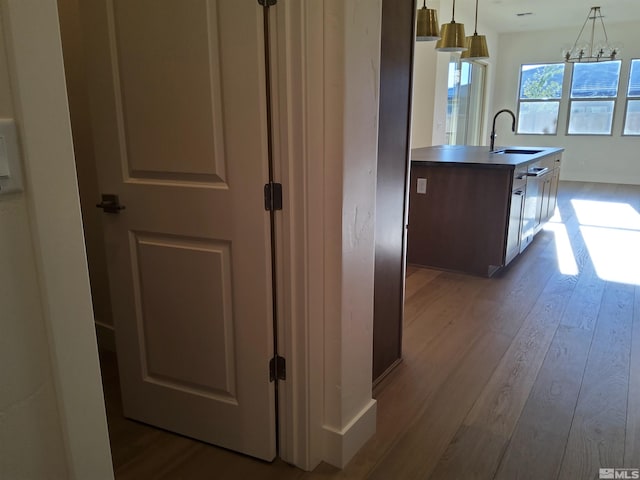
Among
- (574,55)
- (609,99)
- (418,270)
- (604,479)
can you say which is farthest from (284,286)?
(609,99)

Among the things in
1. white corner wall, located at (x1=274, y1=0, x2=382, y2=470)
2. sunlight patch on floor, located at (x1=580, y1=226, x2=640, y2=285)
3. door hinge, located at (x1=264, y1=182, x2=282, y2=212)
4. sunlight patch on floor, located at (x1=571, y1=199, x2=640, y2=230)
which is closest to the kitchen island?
sunlight patch on floor, located at (x1=580, y1=226, x2=640, y2=285)

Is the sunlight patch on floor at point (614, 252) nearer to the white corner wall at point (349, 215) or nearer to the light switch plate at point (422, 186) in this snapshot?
the light switch plate at point (422, 186)

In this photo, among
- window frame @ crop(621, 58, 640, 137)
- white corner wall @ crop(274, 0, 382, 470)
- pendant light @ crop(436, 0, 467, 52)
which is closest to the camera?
white corner wall @ crop(274, 0, 382, 470)

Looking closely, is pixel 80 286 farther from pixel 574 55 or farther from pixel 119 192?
pixel 574 55

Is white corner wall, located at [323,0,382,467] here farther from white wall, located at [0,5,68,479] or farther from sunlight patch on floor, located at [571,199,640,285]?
sunlight patch on floor, located at [571,199,640,285]

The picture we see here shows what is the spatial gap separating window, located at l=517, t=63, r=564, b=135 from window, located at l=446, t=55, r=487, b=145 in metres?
0.91

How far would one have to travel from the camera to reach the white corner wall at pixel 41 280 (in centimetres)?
78

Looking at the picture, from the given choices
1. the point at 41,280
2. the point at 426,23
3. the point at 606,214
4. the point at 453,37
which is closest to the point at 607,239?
the point at 606,214

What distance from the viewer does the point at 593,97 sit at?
911cm

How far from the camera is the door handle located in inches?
71.0

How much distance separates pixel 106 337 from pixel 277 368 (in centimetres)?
138

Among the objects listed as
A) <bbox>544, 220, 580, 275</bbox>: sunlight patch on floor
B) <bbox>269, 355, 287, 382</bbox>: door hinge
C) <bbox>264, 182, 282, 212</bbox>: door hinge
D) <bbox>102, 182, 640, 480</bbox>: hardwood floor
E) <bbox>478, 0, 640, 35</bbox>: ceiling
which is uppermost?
<bbox>478, 0, 640, 35</bbox>: ceiling

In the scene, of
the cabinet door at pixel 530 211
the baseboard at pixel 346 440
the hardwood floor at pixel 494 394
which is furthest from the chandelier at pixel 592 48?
the baseboard at pixel 346 440

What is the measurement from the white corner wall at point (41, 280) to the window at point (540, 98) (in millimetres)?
10218
